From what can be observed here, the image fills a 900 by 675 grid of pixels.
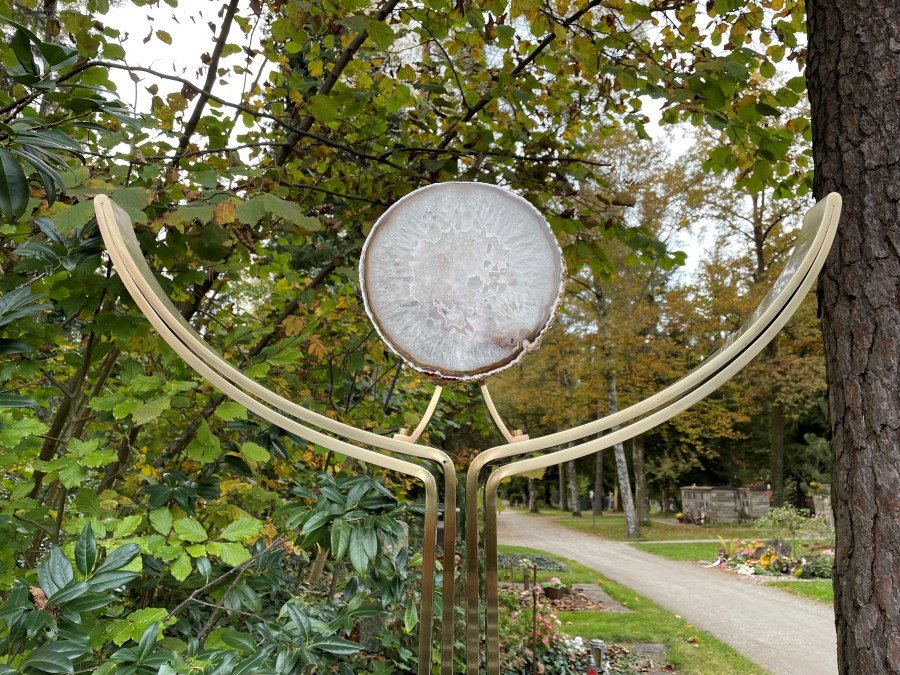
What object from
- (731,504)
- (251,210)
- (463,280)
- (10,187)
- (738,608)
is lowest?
(738,608)

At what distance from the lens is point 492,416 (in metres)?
0.90

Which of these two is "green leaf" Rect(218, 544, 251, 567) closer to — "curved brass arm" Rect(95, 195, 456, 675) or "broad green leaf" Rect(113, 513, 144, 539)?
"broad green leaf" Rect(113, 513, 144, 539)

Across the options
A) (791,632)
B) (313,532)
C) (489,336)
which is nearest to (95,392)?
(313,532)

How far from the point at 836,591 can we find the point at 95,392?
189 centimetres

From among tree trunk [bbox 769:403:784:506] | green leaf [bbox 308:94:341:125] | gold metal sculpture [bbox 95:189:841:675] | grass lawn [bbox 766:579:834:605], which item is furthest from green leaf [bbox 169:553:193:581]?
tree trunk [bbox 769:403:784:506]

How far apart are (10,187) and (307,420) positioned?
55cm

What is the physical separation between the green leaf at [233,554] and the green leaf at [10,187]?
68 centimetres

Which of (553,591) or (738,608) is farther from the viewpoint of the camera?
(738,608)

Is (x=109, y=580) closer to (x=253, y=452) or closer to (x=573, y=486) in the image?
(x=253, y=452)

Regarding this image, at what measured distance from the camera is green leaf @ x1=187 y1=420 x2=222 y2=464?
1.44 m

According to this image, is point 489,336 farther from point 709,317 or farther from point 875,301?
point 709,317

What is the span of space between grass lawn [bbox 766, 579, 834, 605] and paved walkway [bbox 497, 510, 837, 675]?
124 millimetres

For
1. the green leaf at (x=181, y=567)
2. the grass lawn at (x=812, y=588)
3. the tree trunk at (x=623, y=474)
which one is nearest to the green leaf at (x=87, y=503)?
the green leaf at (x=181, y=567)

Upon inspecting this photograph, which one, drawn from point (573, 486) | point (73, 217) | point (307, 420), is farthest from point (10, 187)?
point (573, 486)
